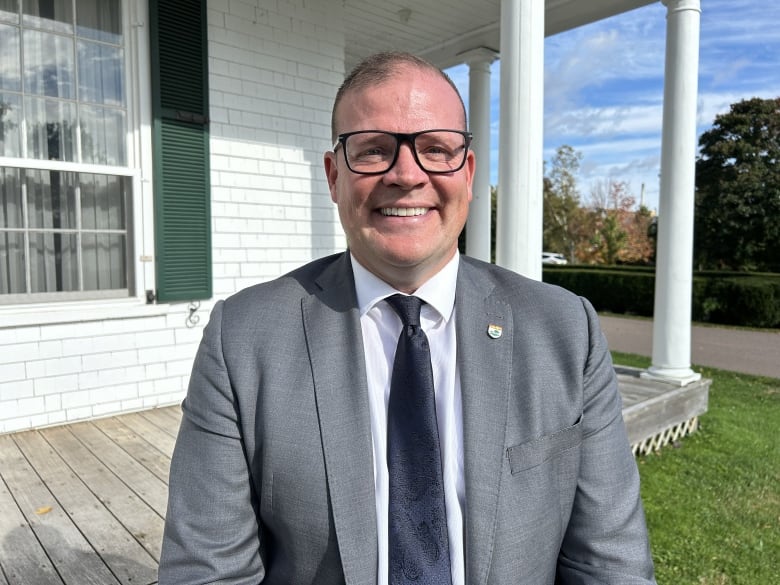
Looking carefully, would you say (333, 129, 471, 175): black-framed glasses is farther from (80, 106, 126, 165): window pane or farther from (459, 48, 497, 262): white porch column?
(459, 48, 497, 262): white porch column

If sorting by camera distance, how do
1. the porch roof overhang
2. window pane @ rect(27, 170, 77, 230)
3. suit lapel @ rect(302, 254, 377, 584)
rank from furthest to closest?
the porch roof overhang < window pane @ rect(27, 170, 77, 230) < suit lapel @ rect(302, 254, 377, 584)

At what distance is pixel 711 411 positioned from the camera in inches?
237

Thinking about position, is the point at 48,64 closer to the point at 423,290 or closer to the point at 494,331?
the point at 423,290

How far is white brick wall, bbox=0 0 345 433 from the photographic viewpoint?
12.7ft

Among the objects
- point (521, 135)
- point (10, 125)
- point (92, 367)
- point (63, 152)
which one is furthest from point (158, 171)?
point (521, 135)

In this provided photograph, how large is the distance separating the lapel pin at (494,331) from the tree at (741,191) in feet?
65.5

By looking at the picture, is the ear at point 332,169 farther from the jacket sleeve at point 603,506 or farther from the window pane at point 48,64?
the window pane at point 48,64

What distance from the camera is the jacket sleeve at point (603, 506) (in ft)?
4.13

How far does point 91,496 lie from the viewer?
2.88m

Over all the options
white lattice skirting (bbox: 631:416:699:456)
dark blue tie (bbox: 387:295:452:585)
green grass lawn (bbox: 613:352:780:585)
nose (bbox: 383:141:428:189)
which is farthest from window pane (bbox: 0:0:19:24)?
white lattice skirting (bbox: 631:416:699:456)

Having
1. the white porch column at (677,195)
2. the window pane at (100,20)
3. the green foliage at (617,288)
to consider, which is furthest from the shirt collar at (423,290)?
the green foliage at (617,288)

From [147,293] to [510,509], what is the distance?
145 inches

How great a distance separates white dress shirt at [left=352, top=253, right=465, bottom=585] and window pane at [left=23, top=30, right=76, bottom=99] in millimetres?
3505

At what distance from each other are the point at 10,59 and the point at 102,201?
1001 millimetres
